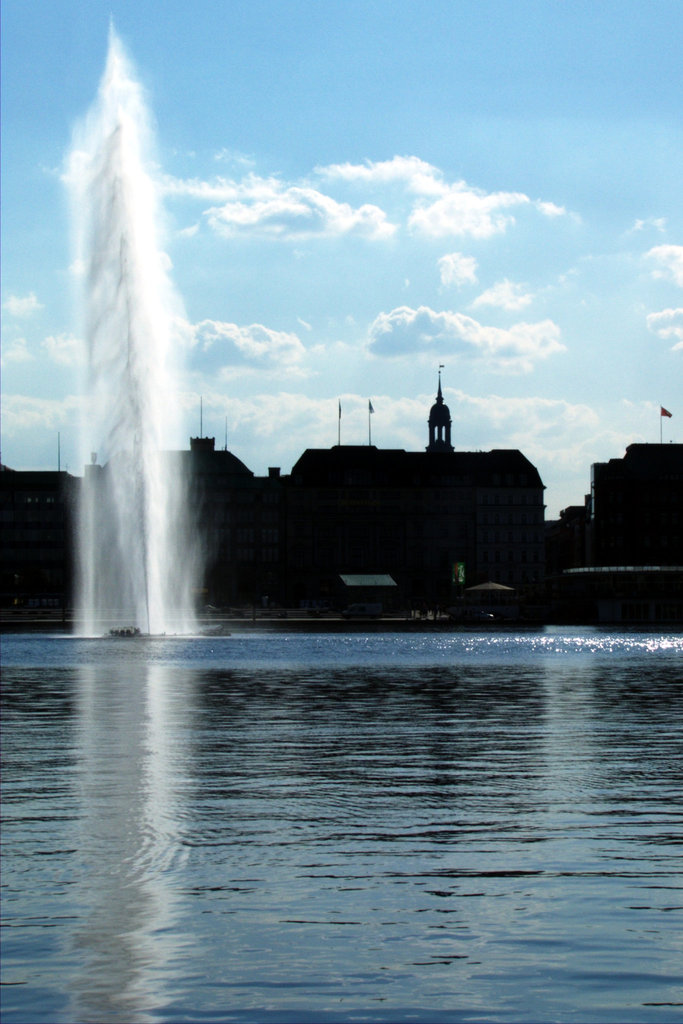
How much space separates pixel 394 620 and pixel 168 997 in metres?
143

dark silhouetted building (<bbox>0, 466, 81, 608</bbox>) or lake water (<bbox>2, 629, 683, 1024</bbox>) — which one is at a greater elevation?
dark silhouetted building (<bbox>0, 466, 81, 608</bbox>)

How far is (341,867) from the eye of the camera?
728 inches

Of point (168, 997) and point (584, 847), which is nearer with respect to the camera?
point (168, 997)

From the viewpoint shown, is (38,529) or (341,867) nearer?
(341,867)

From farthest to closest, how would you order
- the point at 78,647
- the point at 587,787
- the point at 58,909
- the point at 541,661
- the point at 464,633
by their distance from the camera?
the point at 464,633 < the point at 78,647 < the point at 541,661 < the point at 587,787 < the point at 58,909

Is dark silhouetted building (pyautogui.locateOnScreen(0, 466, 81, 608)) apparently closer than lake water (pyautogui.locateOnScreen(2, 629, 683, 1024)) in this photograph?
No

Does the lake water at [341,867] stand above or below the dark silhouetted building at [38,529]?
below

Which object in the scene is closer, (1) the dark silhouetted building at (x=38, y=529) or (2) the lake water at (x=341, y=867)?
(2) the lake water at (x=341, y=867)

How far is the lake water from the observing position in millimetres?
13141

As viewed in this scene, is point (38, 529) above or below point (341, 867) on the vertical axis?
above

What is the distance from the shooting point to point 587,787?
25.3 metres

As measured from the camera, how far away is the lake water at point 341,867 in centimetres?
1314

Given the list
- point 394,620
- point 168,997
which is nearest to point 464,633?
point 394,620

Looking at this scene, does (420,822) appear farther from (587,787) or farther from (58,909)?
(58,909)
